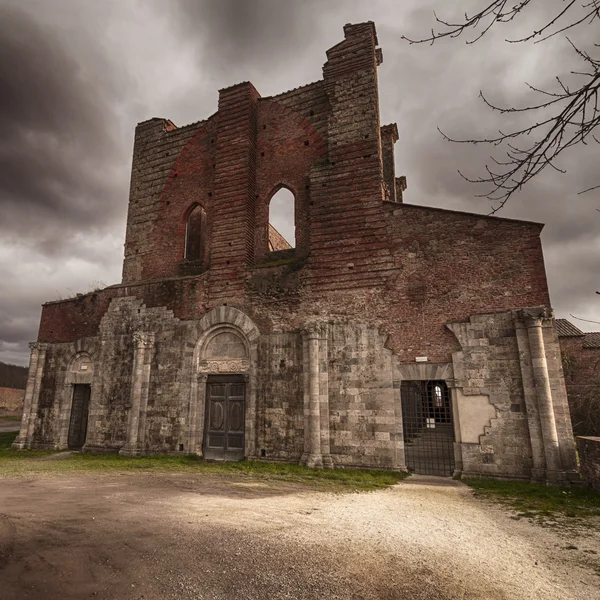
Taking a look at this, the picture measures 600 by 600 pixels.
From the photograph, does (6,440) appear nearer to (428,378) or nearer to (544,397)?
(428,378)

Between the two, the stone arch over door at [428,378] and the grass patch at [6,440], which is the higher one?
the stone arch over door at [428,378]

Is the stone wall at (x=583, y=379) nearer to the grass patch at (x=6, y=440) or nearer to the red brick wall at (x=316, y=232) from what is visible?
the red brick wall at (x=316, y=232)

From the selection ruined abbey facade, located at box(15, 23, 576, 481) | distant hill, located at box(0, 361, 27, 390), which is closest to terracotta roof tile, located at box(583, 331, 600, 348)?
ruined abbey facade, located at box(15, 23, 576, 481)

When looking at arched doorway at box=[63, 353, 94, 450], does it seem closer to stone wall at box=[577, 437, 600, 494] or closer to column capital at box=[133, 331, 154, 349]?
column capital at box=[133, 331, 154, 349]

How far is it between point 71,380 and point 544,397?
16.0 m

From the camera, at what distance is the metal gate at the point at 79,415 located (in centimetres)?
1530

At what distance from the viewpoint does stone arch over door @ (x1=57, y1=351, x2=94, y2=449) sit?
15089mm

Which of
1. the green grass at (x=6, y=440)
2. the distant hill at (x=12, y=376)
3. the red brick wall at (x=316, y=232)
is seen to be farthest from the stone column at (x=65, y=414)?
the distant hill at (x=12, y=376)

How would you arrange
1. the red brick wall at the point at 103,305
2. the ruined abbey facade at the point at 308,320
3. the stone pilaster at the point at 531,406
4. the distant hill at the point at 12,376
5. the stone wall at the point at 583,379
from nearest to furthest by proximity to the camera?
the stone pilaster at the point at 531,406 < the ruined abbey facade at the point at 308,320 < the red brick wall at the point at 103,305 < the stone wall at the point at 583,379 < the distant hill at the point at 12,376

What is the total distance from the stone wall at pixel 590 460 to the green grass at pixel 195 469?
12.5 ft

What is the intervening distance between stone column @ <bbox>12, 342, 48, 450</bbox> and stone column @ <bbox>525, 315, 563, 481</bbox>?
1734 centimetres

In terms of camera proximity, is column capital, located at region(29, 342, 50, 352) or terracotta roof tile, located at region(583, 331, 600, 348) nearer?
column capital, located at region(29, 342, 50, 352)

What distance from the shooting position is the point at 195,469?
10.6m

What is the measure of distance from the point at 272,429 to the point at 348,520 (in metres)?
5.92
